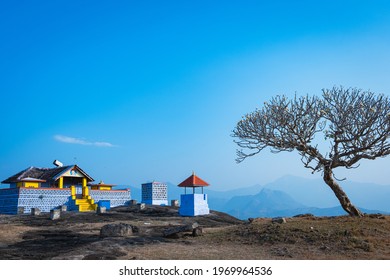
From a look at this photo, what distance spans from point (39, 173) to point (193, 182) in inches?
764

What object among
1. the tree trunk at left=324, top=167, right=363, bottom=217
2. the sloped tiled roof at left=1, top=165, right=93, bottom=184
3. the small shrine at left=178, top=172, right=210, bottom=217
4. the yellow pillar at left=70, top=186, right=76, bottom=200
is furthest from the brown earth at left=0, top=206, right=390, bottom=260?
the sloped tiled roof at left=1, top=165, right=93, bottom=184

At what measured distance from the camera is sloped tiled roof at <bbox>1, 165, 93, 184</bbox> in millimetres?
36378

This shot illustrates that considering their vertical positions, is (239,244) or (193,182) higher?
(193,182)

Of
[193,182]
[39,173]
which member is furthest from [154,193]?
[39,173]

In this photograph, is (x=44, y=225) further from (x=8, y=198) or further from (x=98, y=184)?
(x=98, y=184)

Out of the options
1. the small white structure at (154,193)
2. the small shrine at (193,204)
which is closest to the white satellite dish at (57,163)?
the small white structure at (154,193)

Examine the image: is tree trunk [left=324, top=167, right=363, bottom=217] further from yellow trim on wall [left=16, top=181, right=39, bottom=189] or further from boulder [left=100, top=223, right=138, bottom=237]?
yellow trim on wall [left=16, top=181, right=39, bottom=189]

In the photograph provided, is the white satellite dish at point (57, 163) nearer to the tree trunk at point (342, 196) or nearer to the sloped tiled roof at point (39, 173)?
the sloped tiled roof at point (39, 173)

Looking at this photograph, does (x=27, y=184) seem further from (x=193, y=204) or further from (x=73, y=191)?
(x=193, y=204)

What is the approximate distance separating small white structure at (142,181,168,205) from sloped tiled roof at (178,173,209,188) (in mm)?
8476

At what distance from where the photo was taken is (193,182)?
96.7 ft

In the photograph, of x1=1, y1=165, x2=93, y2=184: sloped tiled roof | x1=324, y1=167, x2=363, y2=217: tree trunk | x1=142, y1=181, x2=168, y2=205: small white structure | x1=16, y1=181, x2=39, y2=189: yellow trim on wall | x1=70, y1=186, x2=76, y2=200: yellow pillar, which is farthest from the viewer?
x1=142, y1=181, x2=168, y2=205: small white structure

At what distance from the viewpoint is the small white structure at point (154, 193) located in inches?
1490
